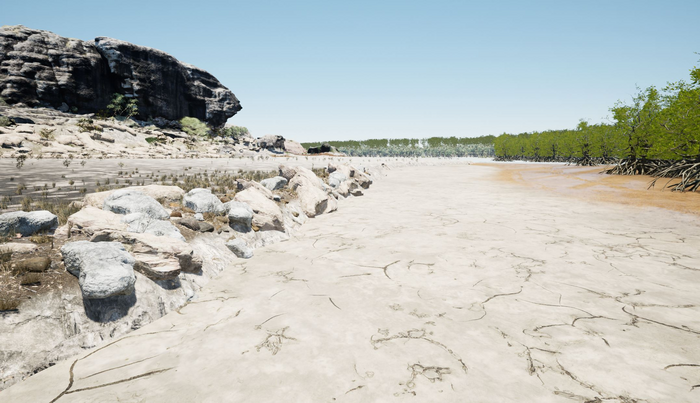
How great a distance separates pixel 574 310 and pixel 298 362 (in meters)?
2.60

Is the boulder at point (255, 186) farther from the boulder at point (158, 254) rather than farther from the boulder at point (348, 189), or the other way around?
the boulder at point (348, 189)

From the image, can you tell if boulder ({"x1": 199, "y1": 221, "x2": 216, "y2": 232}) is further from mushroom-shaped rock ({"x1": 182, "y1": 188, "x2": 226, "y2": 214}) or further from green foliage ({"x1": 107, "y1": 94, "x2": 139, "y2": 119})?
green foliage ({"x1": 107, "y1": 94, "x2": 139, "y2": 119})

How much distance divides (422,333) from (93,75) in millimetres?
68700

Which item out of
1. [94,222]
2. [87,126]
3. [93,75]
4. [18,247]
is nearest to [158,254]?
[94,222]

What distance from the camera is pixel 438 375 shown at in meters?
2.11

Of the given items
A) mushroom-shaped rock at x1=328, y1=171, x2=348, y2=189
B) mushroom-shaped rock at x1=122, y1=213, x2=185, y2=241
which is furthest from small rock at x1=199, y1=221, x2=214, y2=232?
mushroom-shaped rock at x1=328, y1=171, x2=348, y2=189

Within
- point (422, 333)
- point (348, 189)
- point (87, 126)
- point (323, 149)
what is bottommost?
point (422, 333)

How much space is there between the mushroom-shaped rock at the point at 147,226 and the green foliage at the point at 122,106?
2504 inches

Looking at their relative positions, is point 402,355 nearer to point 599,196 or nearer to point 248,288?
point 248,288

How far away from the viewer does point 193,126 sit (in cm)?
6650

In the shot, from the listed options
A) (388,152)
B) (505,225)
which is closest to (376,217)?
(505,225)

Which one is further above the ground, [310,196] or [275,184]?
[275,184]

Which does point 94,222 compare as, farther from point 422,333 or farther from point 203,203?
point 422,333

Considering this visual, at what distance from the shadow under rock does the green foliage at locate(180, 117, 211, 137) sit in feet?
224
